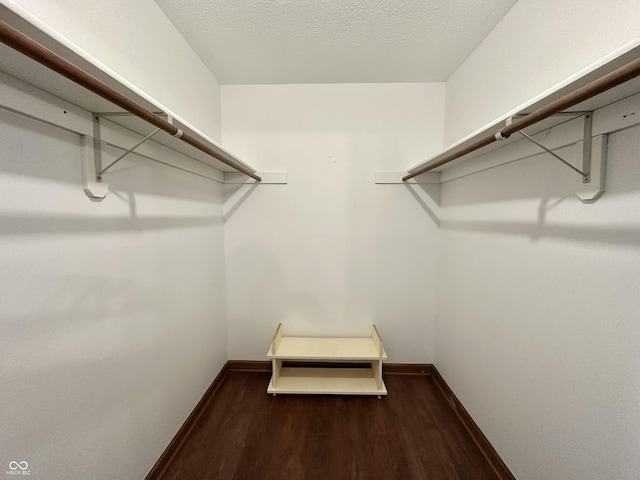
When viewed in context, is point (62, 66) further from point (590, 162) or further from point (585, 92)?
point (590, 162)

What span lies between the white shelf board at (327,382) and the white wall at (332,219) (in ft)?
0.91

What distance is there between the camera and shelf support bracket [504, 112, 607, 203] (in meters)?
0.75

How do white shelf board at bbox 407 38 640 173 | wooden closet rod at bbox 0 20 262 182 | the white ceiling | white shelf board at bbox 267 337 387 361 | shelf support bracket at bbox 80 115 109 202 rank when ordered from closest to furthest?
wooden closet rod at bbox 0 20 262 182 → white shelf board at bbox 407 38 640 173 → shelf support bracket at bbox 80 115 109 202 → the white ceiling → white shelf board at bbox 267 337 387 361

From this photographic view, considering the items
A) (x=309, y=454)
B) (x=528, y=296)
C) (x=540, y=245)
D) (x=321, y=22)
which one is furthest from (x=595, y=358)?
(x=321, y=22)

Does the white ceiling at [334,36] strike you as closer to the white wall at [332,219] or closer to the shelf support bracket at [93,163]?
the white wall at [332,219]

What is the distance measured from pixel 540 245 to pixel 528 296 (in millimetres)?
225

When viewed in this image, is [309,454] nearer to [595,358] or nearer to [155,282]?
[155,282]

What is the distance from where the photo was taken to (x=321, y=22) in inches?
49.0

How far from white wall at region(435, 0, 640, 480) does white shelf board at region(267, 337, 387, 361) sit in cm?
61

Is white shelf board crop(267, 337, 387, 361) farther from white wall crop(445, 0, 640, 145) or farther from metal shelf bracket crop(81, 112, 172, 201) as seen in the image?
white wall crop(445, 0, 640, 145)

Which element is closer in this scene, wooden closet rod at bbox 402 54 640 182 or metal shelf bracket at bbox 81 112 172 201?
wooden closet rod at bbox 402 54 640 182

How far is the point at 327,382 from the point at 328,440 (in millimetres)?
401

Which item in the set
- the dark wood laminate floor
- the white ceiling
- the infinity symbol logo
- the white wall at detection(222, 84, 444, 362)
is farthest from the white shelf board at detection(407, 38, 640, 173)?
the infinity symbol logo

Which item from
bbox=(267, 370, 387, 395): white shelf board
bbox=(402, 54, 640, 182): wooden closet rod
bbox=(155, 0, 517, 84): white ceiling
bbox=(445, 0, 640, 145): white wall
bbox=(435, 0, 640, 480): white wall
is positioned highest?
bbox=(155, 0, 517, 84): white ceiling
